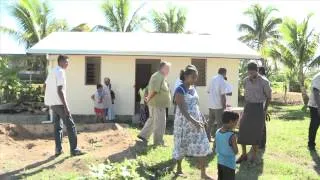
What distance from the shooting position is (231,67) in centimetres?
1722

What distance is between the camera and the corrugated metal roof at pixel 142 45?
15.9 m

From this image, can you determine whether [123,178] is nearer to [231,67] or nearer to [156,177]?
[156,177]

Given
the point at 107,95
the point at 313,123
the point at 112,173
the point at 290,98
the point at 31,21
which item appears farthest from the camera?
the point at 290,98

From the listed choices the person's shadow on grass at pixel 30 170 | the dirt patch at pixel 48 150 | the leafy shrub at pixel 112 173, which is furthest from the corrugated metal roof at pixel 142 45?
the leafy shrub at pixel 112 173

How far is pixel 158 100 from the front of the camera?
390 inches

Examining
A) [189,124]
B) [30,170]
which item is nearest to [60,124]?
[30,170]

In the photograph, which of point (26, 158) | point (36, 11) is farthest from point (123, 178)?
point (36, 11)

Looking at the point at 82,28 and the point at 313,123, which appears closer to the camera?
→ the point at 313,123

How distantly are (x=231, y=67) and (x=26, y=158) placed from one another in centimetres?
922

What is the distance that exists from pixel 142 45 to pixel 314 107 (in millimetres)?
7855

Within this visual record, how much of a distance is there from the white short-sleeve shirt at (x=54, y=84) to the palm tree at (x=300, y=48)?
1643 centimetres

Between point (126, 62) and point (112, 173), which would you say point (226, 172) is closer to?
point (112, 173)

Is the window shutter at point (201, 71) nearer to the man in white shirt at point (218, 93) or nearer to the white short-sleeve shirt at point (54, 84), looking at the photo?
the man in white shirt at point (218, 93)

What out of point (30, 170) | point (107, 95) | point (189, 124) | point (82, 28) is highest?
point (82, 28)
